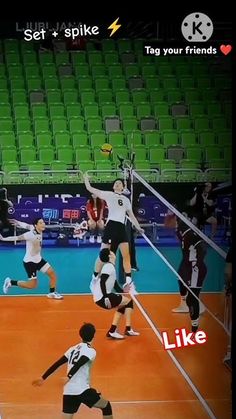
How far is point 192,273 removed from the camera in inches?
123

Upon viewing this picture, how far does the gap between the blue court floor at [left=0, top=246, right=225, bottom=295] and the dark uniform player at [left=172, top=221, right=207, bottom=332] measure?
0.08 feet

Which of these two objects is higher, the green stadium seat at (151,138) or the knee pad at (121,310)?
the green stadium seat at (151,138)

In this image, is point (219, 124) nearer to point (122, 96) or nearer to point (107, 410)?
point (122, 96)

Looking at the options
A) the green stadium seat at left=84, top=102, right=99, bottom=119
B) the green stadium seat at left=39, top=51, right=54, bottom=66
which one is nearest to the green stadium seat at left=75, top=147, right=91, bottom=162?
the green stadium seat at left=84, top=102, right=99, bottom=119

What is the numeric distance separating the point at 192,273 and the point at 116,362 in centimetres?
42

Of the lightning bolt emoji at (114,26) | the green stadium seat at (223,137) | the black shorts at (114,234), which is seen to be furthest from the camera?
the black shorts at (114,234)

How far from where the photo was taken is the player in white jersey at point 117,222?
3119 millimetres

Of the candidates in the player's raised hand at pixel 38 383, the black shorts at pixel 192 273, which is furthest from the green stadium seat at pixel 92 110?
the player's raised hand at pixel 38 383

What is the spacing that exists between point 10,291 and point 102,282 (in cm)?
34

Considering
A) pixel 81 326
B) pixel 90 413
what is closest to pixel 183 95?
pixel 81 326

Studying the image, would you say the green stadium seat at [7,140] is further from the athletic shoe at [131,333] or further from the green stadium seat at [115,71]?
the athletic shoe at [131,333]

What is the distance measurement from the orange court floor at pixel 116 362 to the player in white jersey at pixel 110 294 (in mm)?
26

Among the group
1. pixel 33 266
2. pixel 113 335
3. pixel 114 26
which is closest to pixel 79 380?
pixel 113 335

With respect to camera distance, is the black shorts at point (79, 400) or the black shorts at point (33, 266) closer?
the black shorts at point (79, 400)
